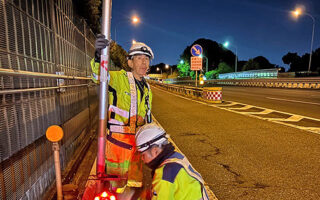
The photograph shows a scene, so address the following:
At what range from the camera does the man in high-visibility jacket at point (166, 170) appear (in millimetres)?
1615

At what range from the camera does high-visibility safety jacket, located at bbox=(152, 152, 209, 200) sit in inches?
→ 63.3

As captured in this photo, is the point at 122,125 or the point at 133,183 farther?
the point at 133,183

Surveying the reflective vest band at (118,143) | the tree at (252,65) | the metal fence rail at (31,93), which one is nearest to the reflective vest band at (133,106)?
the reflective vest band at (118,143)

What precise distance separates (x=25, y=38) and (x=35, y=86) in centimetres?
59

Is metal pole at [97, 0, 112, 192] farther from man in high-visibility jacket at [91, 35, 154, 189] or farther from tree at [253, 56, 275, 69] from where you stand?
tree at [253, 56, 275, 69]

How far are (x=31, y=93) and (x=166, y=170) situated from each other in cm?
196

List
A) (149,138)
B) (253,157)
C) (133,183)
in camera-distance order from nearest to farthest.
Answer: (149,138) → (133,183) → (253,157)

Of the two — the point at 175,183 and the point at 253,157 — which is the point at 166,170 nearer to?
the point at 175,183

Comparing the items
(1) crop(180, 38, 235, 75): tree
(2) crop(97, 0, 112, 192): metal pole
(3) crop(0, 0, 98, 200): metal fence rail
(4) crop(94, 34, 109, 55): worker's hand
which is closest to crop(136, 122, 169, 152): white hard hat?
(2) crop(97, 0, 112, 192): metal pole

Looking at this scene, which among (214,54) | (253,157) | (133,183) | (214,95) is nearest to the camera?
(133,183)

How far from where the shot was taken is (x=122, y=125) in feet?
7.61

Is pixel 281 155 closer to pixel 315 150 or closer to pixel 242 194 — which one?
pixel 315 150

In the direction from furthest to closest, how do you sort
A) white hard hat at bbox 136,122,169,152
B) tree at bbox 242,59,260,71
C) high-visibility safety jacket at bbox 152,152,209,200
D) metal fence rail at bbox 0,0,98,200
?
tree at bbox 242,59,260,71 → metal fence rail at bbox 0,0,98,200 → white hard hat at bbox 136,122,169,152 → high-visibility safety jacket at bbox 152,152,209,200

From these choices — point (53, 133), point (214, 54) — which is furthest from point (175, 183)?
point (214, 54)
